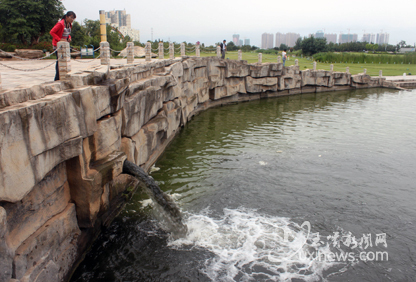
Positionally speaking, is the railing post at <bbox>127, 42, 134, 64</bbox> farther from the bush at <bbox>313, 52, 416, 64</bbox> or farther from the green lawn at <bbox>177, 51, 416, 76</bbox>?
the bush at <bbox>313, 52, 416, 64</bbox>

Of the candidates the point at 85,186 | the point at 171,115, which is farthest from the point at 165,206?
the point at 171,115

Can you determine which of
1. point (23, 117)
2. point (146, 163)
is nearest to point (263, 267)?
point (23, 117)

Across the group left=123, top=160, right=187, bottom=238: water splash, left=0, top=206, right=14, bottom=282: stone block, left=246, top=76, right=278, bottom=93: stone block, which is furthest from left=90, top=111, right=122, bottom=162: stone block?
left=246, top=76, right=278, bottom=93: stone block

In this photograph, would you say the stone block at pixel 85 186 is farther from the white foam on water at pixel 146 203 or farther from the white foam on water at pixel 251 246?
the white foam on water at pixel 251 246

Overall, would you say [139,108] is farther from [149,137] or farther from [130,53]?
[130,53]

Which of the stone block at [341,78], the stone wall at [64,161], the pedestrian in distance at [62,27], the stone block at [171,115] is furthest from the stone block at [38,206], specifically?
the stone block at [341,78]

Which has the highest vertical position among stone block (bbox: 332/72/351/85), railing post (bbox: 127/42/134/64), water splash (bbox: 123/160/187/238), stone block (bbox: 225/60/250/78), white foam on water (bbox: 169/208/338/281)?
railing post (bbox: 127/42/134/64)

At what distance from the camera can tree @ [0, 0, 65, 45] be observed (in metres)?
22.9

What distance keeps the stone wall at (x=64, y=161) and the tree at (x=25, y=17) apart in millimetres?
16099

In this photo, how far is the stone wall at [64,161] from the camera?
5180 mm

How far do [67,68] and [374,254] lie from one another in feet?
27.4

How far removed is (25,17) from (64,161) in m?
21.5

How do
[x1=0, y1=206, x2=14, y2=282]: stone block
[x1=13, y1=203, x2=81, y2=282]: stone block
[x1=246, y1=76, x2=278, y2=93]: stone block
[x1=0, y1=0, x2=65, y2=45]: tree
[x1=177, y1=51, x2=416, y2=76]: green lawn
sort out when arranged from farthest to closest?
[x1=177, y1=51, x2=416, y2=76]: green lawn, [x1=246, y1=76, x2=278, y2=93]: stone block, [x1=0, y1=0, x2=65, y2=45]: tree, [x1=13, y1=203, x2=81, y2=282]: stone block, [x1=0, y1=206, x2=14, y2=282]: stone block

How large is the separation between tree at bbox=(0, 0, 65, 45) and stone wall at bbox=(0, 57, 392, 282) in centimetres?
1610
